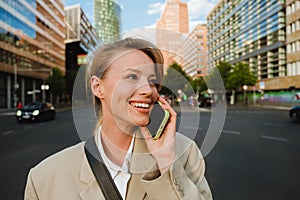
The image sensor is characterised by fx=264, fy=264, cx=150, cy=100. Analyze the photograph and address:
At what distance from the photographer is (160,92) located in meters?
0.83

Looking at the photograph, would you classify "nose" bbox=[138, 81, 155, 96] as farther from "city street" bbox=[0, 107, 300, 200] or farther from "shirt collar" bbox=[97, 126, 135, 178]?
"city street" bbox=[0, 107, 300, 200]

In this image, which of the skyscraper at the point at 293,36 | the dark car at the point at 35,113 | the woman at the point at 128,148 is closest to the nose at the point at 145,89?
the woman at the point at 128,148

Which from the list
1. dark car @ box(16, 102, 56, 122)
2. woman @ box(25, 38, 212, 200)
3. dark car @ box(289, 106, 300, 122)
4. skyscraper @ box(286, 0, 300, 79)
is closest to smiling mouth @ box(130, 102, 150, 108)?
woman @ box(25, 38, 212, 200)

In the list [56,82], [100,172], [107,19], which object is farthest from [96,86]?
[56,82]

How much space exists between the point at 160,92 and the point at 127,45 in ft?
0.64

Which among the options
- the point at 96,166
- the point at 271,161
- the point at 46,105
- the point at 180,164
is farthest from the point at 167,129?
the point at 46,105

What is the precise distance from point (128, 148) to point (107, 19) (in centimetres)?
50

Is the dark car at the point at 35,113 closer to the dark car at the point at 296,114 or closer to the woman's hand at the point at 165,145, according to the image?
the dark car at the point at 296,114

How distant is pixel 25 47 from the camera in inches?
1630

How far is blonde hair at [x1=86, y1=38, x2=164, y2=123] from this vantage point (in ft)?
2.77

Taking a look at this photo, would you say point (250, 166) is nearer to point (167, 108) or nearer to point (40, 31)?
point (167, 108)

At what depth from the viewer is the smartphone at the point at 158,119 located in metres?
0.80

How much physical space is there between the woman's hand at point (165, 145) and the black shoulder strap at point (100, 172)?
0.23 meters

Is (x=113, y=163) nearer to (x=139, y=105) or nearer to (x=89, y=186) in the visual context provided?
(x=89, y=186)
